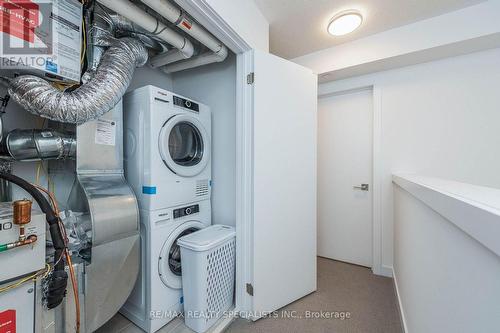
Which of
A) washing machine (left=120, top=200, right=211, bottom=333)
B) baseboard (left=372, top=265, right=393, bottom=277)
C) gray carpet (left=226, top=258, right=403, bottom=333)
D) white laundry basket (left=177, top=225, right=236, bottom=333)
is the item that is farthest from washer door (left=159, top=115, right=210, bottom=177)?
baseboard (left=372, top=265, right=393, bottom=277)

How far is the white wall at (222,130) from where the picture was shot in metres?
1.94

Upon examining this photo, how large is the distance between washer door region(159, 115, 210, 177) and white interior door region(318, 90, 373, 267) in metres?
1.56

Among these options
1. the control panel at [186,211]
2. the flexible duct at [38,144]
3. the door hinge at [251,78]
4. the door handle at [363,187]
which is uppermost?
the door hinge at [251,78]

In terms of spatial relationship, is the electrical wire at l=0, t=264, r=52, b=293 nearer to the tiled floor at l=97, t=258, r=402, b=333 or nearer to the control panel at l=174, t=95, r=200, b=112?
the tiled floor at l=97, t=258, r=402, b=333

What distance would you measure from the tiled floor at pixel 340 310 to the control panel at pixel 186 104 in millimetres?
1624

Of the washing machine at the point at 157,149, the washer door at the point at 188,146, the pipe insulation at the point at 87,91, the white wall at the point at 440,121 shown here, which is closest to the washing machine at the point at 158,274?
the washing machine at the point at 157,149

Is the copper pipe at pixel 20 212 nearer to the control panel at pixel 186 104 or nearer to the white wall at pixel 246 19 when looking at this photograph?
the control panel at pixel 186 104

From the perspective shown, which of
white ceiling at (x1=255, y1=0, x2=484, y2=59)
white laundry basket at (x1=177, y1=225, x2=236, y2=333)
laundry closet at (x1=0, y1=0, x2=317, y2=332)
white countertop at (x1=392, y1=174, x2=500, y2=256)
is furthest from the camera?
white ceiling at (x1=255, y1=0, x2=484, y2=59)

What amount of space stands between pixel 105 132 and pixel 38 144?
32 cm

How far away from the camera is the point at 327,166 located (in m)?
2.63

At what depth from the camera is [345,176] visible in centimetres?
253

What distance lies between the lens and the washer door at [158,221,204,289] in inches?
57.9

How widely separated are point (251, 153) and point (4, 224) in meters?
1.28

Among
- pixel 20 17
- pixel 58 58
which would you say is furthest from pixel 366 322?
pixel 20 17
